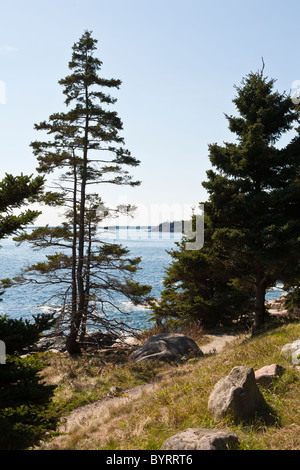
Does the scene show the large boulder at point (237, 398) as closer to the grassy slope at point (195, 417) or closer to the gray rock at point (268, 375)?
the grassy slope at point (195, 417)

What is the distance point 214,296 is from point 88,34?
1604 cm

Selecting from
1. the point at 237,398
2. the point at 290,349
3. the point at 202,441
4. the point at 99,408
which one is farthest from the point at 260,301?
the point at 202,441

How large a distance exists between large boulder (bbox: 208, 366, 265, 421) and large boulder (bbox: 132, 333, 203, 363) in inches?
265

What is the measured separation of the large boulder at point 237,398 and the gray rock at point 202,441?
2.70 feet

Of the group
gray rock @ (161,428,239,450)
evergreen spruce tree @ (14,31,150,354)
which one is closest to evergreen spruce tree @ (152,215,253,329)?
evergreen spruce tree @ (14,31,150,354)

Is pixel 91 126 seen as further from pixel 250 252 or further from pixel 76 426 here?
pixel 76 426

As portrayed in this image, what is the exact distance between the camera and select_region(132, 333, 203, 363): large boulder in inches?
511

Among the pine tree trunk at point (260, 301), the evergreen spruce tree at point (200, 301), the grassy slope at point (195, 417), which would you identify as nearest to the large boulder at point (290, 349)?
the grassy slope at point (195, 417)

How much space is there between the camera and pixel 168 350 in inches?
524

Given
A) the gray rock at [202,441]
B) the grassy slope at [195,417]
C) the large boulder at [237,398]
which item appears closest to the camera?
the gray rock at [202,441]

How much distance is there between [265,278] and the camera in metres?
13.8

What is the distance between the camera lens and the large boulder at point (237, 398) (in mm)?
5547

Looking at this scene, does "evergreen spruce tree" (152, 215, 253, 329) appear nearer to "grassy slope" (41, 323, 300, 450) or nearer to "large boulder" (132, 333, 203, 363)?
"large boulder" (132, 333, 203, 363)

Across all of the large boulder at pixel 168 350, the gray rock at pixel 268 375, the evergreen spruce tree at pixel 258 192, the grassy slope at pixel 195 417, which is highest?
the evergreen spruce tree at pixel 258 192
